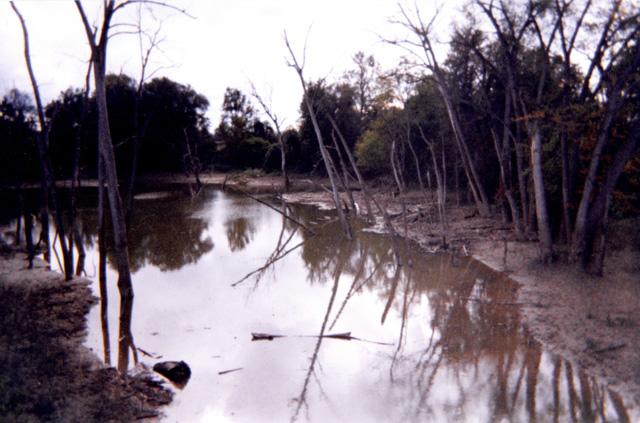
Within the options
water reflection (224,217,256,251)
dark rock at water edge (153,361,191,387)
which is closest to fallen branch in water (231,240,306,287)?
water reflection (224,217,256,251)

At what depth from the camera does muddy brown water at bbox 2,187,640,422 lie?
8.16 metres

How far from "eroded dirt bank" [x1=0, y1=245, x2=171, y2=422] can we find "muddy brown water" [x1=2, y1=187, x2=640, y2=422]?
548 millimetres

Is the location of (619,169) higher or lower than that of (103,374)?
higher

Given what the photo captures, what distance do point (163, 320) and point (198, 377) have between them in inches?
132

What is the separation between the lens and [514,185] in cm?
2091

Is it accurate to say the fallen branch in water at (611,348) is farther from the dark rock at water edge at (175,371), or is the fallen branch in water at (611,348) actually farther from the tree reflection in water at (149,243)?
the tree reflection in water at (149,243)

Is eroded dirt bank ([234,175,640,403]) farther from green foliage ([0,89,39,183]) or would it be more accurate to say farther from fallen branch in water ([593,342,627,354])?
green foliage ([0,89,39,183])

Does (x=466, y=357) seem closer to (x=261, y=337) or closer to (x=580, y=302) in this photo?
(x=580, y=302)

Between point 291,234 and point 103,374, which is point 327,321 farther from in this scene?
point 291,234

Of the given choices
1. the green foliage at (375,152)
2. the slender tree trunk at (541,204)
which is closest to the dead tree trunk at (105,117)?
the slender tree trunk at (541,204)

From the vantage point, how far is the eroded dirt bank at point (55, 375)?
6.79 metres

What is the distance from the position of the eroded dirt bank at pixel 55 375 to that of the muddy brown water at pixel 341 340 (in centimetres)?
55

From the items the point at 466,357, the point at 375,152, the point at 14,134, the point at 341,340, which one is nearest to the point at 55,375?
the point at 341,340

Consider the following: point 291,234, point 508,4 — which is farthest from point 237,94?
point 508,4
